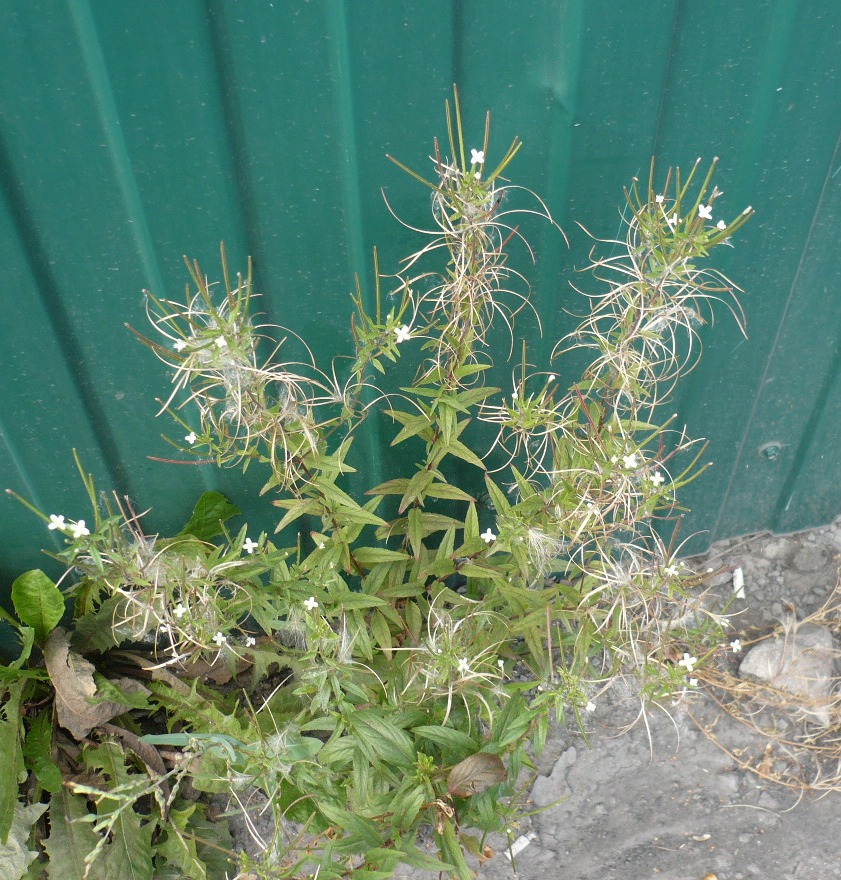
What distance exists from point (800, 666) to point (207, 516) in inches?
81.3

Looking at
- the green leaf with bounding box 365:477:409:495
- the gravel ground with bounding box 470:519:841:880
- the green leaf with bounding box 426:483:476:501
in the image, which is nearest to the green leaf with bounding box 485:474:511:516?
the green leaf with bounding box 426:483:476:501

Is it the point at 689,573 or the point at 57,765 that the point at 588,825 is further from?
the point at 57,765

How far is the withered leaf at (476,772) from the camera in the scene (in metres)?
1.86

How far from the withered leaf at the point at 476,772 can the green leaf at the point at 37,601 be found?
1221mm

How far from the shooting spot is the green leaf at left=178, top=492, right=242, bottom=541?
7.80 ft

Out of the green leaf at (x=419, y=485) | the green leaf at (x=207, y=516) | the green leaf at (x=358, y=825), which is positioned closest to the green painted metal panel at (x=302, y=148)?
the green leaf at (x=207, y=516)

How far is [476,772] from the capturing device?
6.09 ft

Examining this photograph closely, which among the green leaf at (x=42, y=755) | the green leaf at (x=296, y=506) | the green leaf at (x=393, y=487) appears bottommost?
the green leaf at (x=42, y=755)

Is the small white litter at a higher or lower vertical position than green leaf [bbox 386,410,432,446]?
lower

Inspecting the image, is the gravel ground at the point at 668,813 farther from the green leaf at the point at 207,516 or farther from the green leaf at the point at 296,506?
the green leaf at the point at 207,516

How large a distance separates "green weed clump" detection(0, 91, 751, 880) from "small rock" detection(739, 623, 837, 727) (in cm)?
35

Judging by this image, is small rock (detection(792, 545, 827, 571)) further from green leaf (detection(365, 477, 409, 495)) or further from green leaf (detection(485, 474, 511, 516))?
green leaf (detection(365, 477, 409, 495))

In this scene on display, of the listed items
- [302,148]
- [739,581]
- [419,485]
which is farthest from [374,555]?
[739,581]

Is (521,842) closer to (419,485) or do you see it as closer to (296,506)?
(419,485)
